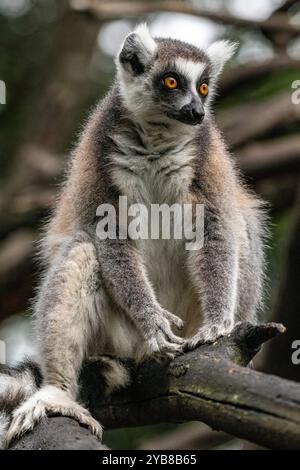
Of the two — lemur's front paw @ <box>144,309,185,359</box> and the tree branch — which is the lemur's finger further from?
the tree branch

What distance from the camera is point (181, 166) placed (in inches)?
241

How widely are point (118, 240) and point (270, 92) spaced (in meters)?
7.26

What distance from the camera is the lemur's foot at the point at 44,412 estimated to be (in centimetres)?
486

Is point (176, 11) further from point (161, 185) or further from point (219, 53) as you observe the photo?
point (161, 185)

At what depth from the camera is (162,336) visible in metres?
5.46

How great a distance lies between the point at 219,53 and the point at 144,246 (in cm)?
188

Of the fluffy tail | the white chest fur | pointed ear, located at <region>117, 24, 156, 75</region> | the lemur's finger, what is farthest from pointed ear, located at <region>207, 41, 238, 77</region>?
the fluffy tail

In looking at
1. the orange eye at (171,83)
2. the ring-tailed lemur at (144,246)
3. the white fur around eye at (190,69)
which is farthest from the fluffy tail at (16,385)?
the white fur around eye at (190,69)

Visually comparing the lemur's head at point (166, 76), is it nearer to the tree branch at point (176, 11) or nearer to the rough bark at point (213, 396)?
the rough bark at point (213, 396)

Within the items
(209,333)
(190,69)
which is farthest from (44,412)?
(190,69)

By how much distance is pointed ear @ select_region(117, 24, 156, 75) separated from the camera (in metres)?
6.50

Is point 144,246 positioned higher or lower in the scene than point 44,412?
higher

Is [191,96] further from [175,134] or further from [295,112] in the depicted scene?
[295,112]
